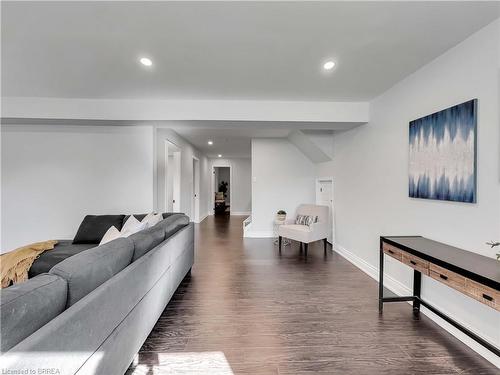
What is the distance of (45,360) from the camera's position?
0.86m

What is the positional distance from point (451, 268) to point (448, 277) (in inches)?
3.5

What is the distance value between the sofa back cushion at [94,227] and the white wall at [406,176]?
143 inches

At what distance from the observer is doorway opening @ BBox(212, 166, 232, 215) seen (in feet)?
33.9

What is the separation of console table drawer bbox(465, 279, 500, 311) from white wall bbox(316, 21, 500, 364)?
489 mm

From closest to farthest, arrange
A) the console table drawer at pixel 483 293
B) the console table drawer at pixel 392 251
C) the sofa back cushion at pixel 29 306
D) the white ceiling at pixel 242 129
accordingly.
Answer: the sofa back cushion at pixel 29 306, the console table drawer at pixel 483 293, the console table drawer at pixel 392 251, the white ceiling at pixel 242 129

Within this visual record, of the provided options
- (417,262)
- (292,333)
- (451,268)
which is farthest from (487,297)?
(292,333)

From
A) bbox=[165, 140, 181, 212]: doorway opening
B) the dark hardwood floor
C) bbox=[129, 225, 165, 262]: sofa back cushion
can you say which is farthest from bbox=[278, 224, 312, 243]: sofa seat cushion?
bbox=[165, 140, 181, 212]: doorway opening

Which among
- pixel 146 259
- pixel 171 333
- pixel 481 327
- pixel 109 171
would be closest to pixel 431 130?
pixel 481 327

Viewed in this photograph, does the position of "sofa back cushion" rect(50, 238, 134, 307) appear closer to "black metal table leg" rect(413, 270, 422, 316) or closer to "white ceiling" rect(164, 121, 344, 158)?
"white ceiling" rect(164, 121, 344, 158)

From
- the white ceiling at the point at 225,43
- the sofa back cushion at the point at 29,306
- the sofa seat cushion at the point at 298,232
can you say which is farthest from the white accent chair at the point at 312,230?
the sofa back cushion at the point at 29,306

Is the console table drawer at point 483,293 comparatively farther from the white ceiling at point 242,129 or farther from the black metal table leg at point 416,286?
the white ceiling at point 242,129

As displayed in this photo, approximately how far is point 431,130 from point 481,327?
1677mm

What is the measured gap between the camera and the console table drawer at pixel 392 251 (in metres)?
2.20

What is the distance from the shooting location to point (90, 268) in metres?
1.30
